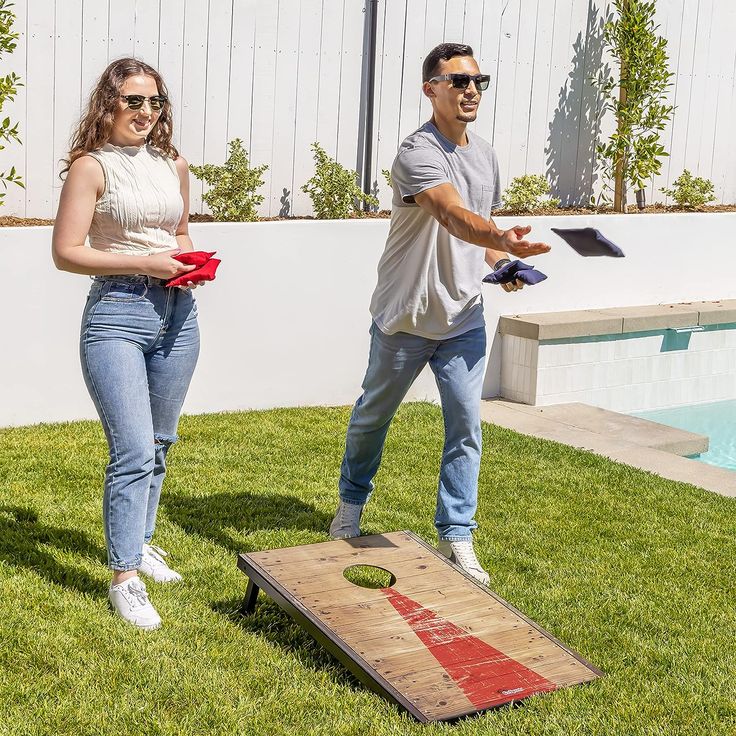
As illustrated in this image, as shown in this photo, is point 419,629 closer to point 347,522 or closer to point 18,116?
point 347,522

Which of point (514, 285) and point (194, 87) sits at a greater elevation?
point (194, 87)

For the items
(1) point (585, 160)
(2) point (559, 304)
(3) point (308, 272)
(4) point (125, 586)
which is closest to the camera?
(4) point (125, 586)

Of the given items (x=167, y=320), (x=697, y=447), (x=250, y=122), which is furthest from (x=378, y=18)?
(x=167, y=320)

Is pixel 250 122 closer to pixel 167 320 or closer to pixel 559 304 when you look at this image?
pixel 559 304

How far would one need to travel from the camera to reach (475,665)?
11.0 feet

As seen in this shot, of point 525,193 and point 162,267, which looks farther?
point 525,193

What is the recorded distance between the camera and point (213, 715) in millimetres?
3098

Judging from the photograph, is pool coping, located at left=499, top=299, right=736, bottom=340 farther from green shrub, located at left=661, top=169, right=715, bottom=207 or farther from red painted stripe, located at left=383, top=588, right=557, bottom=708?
red painted stripe, located at left=383, top=588, right=557, bottom=708

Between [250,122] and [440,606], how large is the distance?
4.81m

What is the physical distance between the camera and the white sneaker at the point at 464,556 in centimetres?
423

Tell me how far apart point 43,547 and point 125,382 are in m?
1.13

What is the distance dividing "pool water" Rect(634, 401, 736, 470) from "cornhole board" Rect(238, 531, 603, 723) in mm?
4563

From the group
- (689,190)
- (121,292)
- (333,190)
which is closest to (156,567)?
(121,292)

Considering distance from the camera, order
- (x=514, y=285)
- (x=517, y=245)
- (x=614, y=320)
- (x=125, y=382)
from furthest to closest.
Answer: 1. (x=614, y=320)
2. (x=514, y=285)
3. (x=125, y=382)
4. (x=517, y=245)
